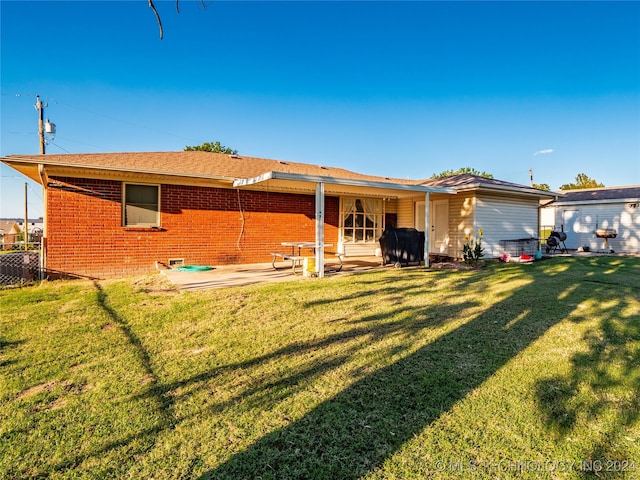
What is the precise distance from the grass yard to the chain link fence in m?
2.86

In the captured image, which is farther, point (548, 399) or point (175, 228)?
point (175, 228)

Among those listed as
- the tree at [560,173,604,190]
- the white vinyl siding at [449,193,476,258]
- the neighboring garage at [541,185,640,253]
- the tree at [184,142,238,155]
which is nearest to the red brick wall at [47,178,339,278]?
the white vinyl siding at [449,193,476,258]

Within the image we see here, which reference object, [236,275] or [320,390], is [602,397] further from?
[236,275]

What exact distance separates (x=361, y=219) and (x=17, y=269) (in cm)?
1023

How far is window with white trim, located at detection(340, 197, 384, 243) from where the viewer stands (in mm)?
12836

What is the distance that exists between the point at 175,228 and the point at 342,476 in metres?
8.92

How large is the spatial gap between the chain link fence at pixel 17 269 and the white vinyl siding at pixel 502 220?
12859mm

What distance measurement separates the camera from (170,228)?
31.3 ft

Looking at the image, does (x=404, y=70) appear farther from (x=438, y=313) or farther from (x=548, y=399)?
(x=548, y=399)

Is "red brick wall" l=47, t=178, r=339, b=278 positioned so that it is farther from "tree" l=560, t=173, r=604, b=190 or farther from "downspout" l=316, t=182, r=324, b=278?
"tree" l=560, t=173, r=604, b=190

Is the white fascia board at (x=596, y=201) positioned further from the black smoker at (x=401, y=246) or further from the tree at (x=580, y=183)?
the tree at (x=580, y=183)

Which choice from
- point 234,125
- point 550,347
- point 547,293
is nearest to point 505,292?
point 547,293

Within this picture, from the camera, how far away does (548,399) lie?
2752 mm

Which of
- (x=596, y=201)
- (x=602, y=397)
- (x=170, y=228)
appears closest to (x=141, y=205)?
(x=170, y=228)
